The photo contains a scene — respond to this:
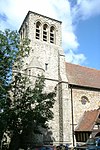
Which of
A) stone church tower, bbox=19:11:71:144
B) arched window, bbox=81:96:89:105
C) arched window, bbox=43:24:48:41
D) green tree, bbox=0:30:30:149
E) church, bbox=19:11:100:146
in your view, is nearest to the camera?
green tree, bbox=0:30:30:149

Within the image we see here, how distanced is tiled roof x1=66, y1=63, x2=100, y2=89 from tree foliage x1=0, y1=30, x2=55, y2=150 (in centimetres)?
717

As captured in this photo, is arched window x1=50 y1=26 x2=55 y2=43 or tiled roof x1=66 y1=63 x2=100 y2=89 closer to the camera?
tiled roof x1=66 y1=63 x2=100 y2=89

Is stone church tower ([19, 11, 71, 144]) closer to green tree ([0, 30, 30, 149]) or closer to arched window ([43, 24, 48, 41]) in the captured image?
arched window ([43, 24, 48, 41])

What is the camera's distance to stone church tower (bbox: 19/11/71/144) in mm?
22641

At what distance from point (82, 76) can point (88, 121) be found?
706 centimetres

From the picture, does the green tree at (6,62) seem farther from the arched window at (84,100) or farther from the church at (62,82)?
the arched window at (84,100)

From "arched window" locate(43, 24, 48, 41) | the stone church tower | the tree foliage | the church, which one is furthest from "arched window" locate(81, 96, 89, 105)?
"arched window" locate(43, 24, 48, 41)

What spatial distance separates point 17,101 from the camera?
59.3ft

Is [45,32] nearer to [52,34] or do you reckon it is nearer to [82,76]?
[52,34]

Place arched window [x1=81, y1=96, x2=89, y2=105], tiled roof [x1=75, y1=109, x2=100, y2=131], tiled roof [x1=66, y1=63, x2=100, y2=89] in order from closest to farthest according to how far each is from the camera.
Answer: tiled roof [x1=75, y1=109, x2=100, y2=131]
arched window [x1=81, y1=96, x2=89, y2=105]
tiled roof [x1=66, y1=63, x2=100, y2=89]

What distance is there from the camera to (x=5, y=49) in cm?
1658

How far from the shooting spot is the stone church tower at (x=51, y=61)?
22.6m

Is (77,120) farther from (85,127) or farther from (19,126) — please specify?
(19,126)

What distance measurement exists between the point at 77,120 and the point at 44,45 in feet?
33.9
